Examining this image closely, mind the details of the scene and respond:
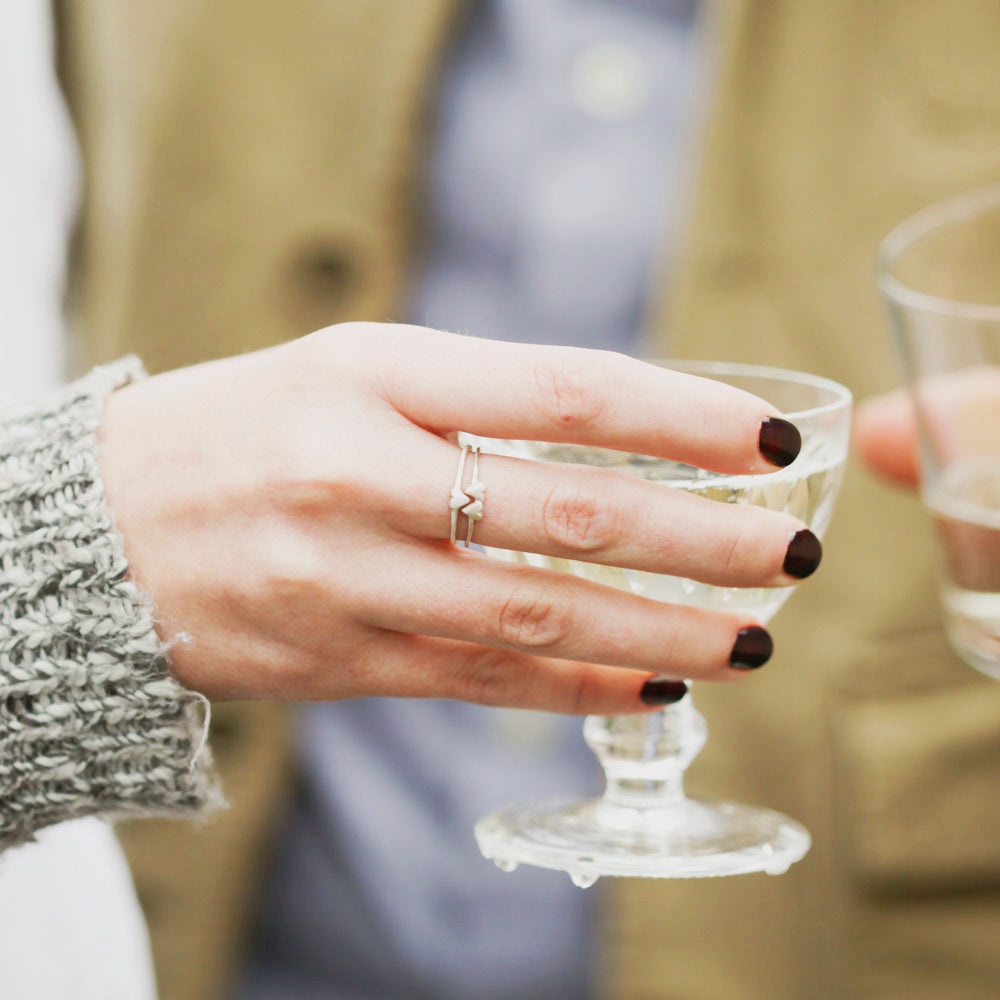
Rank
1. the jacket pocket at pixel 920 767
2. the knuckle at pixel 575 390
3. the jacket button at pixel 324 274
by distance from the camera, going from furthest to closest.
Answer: the jacket button at pixel 324 274 < the jacket pocket at pixel 920 767 < the knuckle at pixel 575 390

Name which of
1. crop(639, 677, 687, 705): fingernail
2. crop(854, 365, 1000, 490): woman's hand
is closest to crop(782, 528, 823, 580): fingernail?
crop(639, 677, 687, 705): fingernail

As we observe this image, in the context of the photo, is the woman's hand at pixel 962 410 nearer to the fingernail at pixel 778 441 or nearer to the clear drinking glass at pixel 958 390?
the clear drinking glass at pixel 958 390

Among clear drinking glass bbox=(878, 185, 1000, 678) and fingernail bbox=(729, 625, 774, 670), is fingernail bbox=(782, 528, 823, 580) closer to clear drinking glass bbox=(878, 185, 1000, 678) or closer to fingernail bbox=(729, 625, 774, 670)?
fingernail bbox=(729, 625, 774, 670)

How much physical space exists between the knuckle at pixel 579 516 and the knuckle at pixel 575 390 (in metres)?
0.03

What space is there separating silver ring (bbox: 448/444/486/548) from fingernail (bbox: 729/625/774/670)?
15 cm

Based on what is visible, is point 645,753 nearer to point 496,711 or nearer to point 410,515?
point 410,515

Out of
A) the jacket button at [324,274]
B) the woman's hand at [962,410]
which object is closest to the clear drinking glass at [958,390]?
the woman's hand at [962,410]

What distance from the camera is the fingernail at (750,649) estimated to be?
0.51 metres

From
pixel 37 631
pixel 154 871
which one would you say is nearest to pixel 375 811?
pixel 154 871

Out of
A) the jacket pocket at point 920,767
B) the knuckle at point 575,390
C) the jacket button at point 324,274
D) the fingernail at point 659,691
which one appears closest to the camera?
the knuckle at point 575,390

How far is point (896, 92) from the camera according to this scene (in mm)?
1005

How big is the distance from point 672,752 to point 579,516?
0.20 meters

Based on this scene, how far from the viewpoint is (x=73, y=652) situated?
500mm

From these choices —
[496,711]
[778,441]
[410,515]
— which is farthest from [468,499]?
[496,711]
